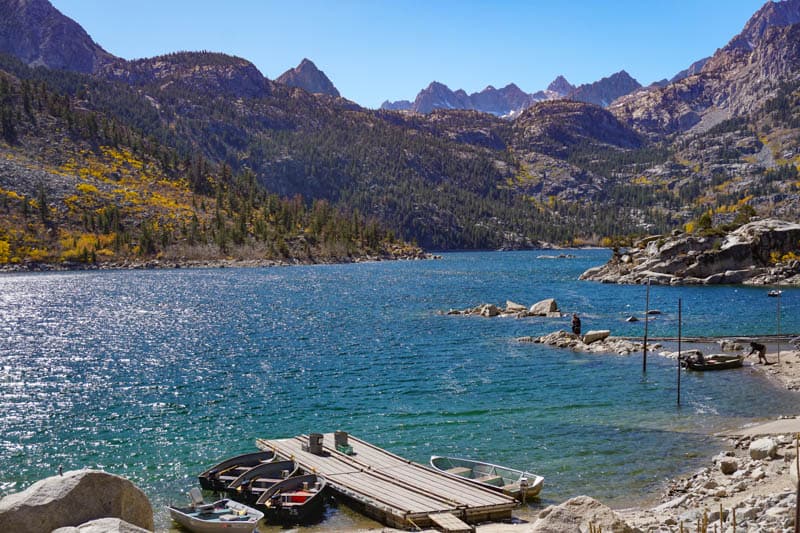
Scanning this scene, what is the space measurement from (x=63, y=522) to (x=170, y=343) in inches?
2062

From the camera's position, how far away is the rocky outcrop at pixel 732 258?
434 ft

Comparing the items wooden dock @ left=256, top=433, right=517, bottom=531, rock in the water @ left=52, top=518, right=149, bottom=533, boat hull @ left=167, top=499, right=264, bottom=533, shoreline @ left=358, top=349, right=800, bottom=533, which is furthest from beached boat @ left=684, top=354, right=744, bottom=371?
rock in the water @ left=52, top=518, right=149, bottom=533

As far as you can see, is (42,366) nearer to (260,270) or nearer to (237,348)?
(237,348)

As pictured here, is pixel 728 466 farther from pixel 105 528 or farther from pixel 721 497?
pixel 105 528

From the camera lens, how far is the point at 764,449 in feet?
94.8

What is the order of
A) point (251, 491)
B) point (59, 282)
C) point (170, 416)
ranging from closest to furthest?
point (251, 491), point (170, 416), point (59, 282)

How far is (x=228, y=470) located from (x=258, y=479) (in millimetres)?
1952

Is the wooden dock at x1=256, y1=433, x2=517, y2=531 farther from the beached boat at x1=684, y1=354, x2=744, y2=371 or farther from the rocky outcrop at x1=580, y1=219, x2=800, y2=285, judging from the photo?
the rocky outcrop at x1=580, y1=219, x2=800, y2=285

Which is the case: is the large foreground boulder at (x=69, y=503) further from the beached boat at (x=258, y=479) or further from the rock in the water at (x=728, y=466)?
the rock in the water at (x=728, y=466)

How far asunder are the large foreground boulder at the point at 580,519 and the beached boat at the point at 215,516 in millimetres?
10928

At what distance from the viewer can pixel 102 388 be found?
4791cm

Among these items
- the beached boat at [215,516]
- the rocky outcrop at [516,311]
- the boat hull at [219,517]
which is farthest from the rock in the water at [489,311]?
the boat hull at [219,517]

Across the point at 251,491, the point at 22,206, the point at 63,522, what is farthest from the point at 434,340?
the point at 22,206

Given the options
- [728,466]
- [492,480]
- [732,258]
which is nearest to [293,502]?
[492,480]
